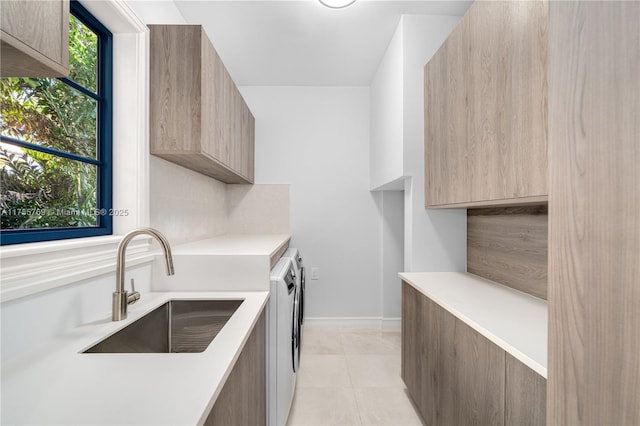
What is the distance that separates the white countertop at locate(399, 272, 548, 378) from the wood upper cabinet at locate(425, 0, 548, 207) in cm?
45

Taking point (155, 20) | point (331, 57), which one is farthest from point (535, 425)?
point (331, 57)

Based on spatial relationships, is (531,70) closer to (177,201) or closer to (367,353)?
(177,201)

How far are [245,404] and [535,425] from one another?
0.89 metres

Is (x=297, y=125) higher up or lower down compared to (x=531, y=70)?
higher up

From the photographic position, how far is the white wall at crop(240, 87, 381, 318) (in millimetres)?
3244

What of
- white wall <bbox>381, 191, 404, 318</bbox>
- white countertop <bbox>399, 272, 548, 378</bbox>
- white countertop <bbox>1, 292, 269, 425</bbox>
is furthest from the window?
white wall <bbox>381, 191, 404, 318</bbox>

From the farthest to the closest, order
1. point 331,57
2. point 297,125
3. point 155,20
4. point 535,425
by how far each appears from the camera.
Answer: point 297,125 → point 331,57 → point 155,20 → point 535,425

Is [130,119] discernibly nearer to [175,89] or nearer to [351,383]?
[175,89]

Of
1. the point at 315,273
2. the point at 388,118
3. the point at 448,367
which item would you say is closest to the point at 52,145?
the point at 448,367

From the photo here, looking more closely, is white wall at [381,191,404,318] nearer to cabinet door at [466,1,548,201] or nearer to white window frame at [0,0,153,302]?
cabinet door at [466,1,548,201]

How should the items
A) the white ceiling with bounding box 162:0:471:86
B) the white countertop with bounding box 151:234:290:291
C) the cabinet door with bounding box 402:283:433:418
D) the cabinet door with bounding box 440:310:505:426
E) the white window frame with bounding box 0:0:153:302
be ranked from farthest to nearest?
the white ceiling with bounding box 162:0:471:86 < the cabinet door with bounding box 402:283:433:418 < the white countertop with bounding box 151:234:290:291 < the white window frame with bounding box 0:0:153:302 < the cabinet door with bounding box 440:310:505:426

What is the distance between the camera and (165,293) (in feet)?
4.81

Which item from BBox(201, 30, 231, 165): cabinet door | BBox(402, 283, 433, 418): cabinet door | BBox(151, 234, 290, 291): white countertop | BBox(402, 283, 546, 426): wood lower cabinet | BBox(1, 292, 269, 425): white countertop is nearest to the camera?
BBox(1, 292, 269, 425): white countertop

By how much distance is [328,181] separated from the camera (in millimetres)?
3252
